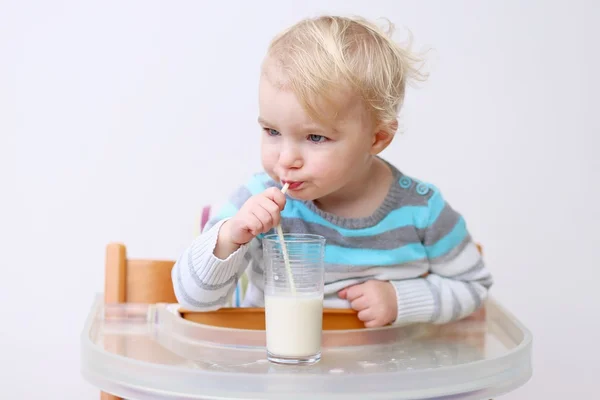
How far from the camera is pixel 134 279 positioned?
1.52m

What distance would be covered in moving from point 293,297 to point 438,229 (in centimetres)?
40

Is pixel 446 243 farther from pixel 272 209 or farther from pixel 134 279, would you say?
pixel 134 279

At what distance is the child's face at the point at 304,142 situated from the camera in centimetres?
124

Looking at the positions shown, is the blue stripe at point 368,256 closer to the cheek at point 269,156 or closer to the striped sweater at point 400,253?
the striped sweater at point 400,253

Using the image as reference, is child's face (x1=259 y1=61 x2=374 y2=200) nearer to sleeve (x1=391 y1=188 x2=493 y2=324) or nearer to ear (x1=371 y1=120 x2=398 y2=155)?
ear (x1=371 y1=120 x2=398 y2=155)

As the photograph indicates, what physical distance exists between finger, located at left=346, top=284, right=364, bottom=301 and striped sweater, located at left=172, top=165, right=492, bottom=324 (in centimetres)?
3

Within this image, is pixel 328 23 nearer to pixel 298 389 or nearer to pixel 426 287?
pixel 426 287

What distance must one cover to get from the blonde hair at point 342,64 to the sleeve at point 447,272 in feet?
0.66

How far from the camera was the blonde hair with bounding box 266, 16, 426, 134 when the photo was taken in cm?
124

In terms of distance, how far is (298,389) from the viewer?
109cm

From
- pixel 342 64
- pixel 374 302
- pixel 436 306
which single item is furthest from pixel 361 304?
pixel 342 64

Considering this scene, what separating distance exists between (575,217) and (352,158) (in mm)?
1072

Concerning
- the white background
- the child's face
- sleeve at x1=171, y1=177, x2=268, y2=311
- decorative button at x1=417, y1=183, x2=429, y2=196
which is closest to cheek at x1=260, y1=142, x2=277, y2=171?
the child's face

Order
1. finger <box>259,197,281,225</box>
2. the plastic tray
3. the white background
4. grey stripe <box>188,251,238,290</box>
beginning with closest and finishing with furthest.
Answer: the plastic tray < finger <box>259,197,281,225</box> < grey stripe <box>188,251,238,290</box> < the white background
